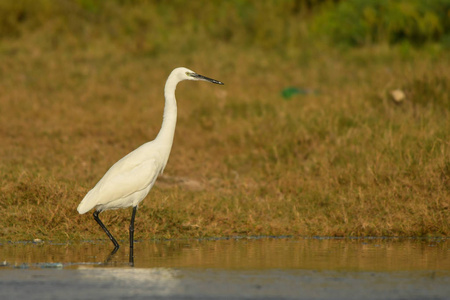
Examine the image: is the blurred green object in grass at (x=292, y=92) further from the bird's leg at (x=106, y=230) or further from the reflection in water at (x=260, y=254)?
the bird's leg at (x=106, y=230)

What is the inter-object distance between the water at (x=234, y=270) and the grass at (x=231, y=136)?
409mm

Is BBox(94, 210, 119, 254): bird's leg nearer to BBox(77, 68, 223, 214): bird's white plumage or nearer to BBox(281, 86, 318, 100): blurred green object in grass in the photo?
BBox(77, 68, 223, 214): bird's white plumage

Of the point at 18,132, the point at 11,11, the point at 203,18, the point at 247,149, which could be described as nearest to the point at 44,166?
the point at 18,132

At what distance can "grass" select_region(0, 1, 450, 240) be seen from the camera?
8.25 meters

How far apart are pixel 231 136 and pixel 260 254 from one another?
5.03 metres

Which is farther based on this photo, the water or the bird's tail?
the bird's tail

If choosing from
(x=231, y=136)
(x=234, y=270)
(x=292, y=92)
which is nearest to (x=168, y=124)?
(x=234, y=270)

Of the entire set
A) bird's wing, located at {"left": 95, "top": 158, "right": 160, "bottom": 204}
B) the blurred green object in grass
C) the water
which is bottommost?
the water

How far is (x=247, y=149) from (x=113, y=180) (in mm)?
4374

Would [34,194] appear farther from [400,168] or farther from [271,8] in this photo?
[271,8]

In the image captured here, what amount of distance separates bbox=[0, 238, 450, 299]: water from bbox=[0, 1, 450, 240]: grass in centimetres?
41

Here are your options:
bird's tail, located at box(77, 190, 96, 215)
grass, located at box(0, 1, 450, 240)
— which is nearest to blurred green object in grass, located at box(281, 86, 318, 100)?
grass, located at box(0, 1, 450, 240)

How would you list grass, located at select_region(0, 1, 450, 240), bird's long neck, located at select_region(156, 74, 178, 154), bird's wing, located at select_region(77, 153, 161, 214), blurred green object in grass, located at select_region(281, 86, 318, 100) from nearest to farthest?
bird's wing, located at select_region(77, 153, 161, 214), bird's long neck, located at select_region(156, 74, 178, 154), grass, located at select_region(0, 1, 450, 240), blurred green object in grass, located at select_region(281, 86, 318, 100)

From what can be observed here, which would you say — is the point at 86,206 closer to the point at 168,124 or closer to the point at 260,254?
the point at 168,124
